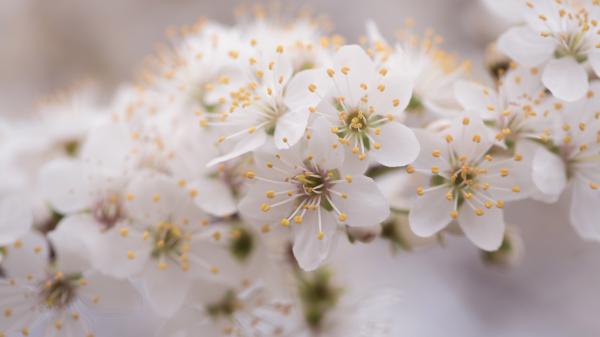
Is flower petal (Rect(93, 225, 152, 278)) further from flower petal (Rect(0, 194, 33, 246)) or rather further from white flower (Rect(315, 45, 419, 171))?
white flower (Rect(315, 45, 419, 171))

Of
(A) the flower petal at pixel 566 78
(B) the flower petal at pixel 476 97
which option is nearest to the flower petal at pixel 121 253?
(B) the flower petal at pixel 476 97

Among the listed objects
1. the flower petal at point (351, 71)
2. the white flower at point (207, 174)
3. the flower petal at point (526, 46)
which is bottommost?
the white flower at point (207, 174)

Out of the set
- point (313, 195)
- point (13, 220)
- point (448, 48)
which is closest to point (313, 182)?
point (313, 195)

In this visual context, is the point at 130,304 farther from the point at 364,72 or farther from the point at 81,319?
the point at 364,72

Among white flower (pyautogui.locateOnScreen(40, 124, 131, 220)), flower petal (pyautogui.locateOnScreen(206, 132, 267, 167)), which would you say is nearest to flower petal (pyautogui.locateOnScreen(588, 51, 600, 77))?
flower petal (pyautogui.locateOnScreen(206, 132, 267, 167))

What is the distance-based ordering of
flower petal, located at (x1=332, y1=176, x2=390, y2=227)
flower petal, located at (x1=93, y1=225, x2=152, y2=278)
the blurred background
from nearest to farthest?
1. flower petal, located at (x1=332, y1=176, x2=390, y2=227)
2. flower petal, located at (x1=93, y1=225, x2=152, y2=278)
3. the blurred background

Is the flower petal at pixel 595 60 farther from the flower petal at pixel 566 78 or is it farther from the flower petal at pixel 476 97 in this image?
the flower petal at pixel 476 97

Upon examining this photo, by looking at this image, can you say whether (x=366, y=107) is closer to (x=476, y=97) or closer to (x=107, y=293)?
(x=476, y=97)
